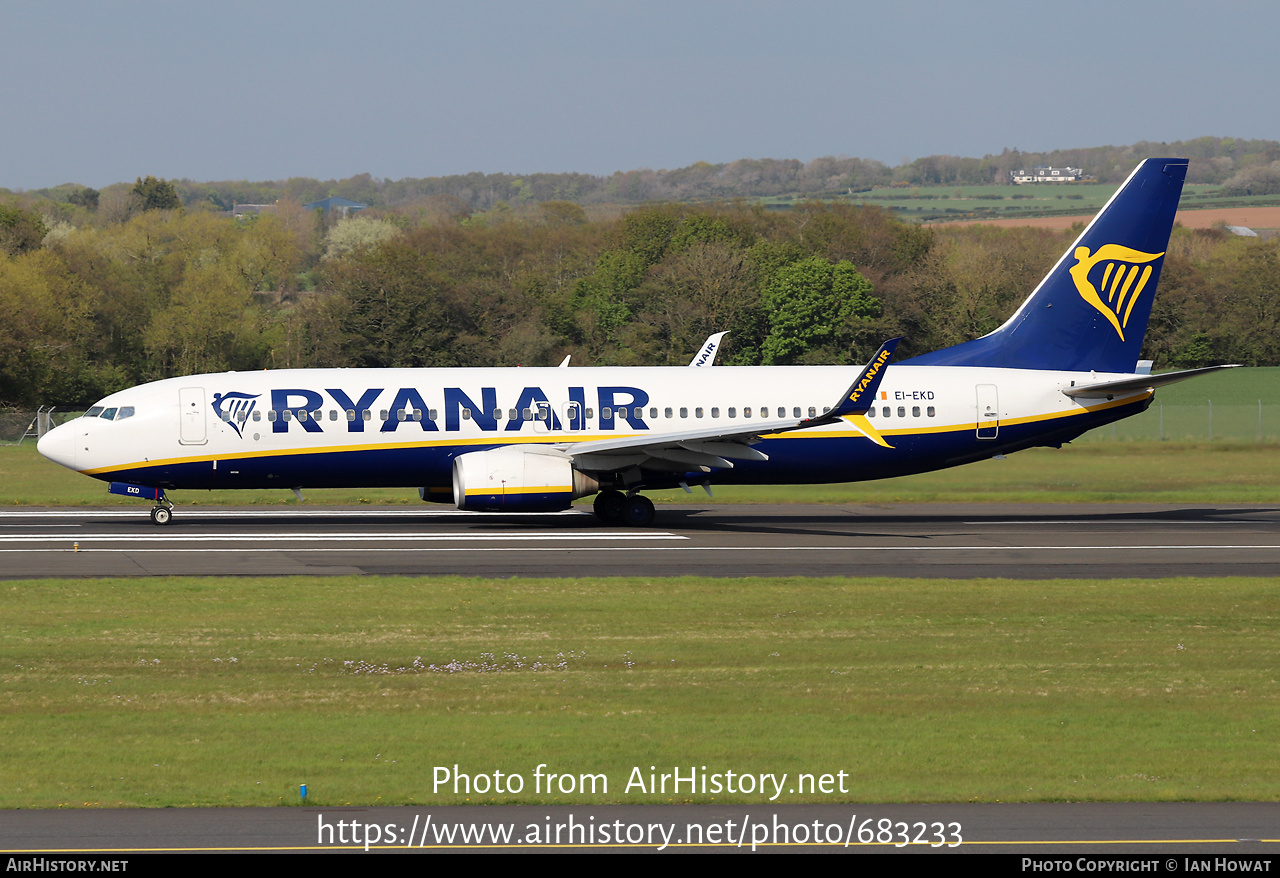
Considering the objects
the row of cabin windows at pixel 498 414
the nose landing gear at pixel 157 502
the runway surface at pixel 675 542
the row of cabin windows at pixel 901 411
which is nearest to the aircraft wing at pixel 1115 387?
the runway surface at pixel 675 542

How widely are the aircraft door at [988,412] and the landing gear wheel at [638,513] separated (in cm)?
881

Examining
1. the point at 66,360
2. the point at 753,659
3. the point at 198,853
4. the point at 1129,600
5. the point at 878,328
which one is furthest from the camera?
the point at 878,328

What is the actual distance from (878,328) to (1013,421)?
179ft

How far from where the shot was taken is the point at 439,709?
49.0ft

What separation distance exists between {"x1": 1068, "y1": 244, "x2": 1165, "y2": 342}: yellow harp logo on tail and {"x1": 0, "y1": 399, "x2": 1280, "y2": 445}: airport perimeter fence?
1640cm

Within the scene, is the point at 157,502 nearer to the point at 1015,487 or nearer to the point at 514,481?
the point at 514,481

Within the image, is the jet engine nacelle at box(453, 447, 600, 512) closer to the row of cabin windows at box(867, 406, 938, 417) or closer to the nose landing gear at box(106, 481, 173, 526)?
the row of cabin windows at box(867, 406, 938, 417)

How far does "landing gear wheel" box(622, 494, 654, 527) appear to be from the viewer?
33812 mm

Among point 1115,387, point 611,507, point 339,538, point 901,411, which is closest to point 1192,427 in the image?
point 1115,387

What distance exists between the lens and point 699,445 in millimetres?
32094

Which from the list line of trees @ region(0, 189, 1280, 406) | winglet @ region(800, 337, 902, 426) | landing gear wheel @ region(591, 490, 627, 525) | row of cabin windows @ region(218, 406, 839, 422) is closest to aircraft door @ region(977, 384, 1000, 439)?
row of cabin windows @ region(218, 406, 839, 422)

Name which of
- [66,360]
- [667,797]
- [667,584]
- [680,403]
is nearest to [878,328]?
[66,360]

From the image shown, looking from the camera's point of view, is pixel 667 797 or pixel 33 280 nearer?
pixel 667 797

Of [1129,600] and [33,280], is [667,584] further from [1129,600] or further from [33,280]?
[33,280]
